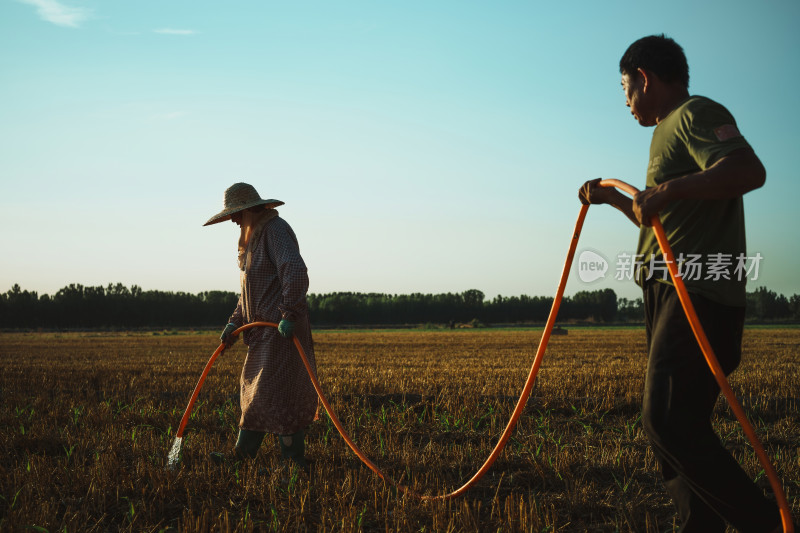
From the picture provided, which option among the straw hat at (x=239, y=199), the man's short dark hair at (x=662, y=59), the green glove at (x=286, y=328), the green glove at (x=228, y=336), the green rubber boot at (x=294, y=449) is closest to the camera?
the man's short dark hair at (x=662, y=59)

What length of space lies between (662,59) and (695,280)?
918 millimetres

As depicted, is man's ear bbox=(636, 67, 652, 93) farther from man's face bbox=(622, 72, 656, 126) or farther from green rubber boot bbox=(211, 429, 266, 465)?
green rubber boot bbox=(211, 429, 266, 465)

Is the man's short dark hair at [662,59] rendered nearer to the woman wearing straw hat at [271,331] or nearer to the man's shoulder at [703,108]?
the man's shoulder at [703,108]

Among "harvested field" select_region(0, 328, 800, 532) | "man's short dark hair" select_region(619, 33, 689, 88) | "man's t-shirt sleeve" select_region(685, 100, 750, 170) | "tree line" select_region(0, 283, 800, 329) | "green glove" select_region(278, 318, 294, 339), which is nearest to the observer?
"man's t-shirt sleeve" select_region(685, 100, 750, 170)

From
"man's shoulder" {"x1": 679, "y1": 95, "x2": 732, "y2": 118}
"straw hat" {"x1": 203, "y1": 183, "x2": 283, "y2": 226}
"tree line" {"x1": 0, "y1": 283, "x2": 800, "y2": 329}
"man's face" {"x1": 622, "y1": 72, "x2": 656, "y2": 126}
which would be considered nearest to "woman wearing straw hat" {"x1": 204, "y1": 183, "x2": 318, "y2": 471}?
"straw hat" {"x1": 203, "y1": 183, "x2": 283, "y2": 226}

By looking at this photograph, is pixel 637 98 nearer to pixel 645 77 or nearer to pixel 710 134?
pixel 645 77

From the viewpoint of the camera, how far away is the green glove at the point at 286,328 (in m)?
4.12

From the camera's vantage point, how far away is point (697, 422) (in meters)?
2.25

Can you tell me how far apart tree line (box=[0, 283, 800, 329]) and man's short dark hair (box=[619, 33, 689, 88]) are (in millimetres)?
72922

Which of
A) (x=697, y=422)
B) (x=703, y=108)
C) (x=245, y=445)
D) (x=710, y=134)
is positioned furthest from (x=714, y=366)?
(x=245, y=445)

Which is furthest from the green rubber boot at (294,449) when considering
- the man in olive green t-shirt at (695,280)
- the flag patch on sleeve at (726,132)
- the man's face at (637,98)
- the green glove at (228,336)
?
the flag patch on sleeve at (726,132)

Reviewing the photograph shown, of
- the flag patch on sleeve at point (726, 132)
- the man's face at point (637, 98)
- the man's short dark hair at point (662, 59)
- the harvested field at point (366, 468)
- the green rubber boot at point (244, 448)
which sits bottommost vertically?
→ the harvested field at point (366, 468)

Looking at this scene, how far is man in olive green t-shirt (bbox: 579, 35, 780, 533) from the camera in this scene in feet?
Result: 7.06

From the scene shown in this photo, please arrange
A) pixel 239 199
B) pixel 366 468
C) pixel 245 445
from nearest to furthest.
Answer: pixel 366 468 → pixel 245 445 → pixel 239 199
